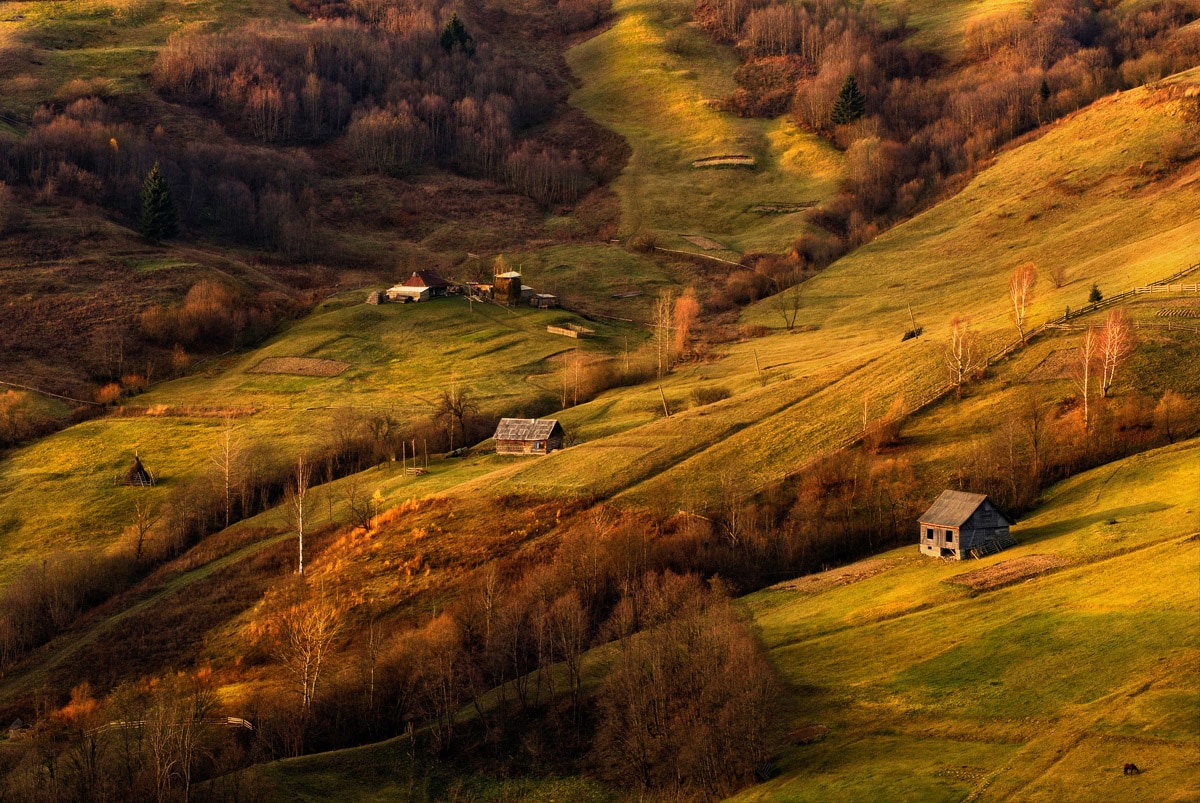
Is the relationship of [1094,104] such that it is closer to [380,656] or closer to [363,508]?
[363,508]

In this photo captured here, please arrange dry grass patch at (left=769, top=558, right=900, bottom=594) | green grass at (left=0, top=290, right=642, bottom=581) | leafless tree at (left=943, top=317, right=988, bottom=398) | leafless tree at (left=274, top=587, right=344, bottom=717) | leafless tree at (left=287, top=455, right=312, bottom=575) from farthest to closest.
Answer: green grass at (left=0, top=290, right=642, bottom=581)
leafless tree at (left=943, top=317, right=988, bottom=398)
leafless tree at (left=287, top=455, right=312, bottom=575)
dry grass patch at (left=769, top=558, right=900, bottom=594)
leafless tree at (left=274, top=587, right=344, bottom=717)

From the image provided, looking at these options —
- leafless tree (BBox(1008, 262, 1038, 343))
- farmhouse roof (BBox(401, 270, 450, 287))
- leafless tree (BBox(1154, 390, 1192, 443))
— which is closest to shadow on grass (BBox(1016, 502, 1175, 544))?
leafless tree (BBox(1154, 390, 1192, 443))

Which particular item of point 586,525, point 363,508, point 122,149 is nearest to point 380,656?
point 586,525

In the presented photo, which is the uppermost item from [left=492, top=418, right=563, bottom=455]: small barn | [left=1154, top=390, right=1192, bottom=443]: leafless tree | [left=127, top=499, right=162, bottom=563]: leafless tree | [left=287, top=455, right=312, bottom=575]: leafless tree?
[left=1154, top=390, right=1192, bottom=443]: leafless tree

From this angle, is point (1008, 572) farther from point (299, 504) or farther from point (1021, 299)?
point (1021, 299)

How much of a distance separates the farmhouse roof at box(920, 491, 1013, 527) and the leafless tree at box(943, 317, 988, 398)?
21.1 m

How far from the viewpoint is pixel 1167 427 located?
83188 millimetres

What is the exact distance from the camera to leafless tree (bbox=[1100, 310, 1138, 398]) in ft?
294

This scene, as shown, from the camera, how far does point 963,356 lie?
101 meters

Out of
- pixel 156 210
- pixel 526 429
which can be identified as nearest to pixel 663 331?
pixel 526 429

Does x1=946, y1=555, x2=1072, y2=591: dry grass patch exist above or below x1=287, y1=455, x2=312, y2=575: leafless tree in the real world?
above

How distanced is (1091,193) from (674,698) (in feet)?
410

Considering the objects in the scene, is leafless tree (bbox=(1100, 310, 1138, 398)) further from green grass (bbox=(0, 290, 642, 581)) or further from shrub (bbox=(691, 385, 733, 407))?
green grass (bbox=(0, 290, 642, 581))

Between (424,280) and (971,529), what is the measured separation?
105 meters
